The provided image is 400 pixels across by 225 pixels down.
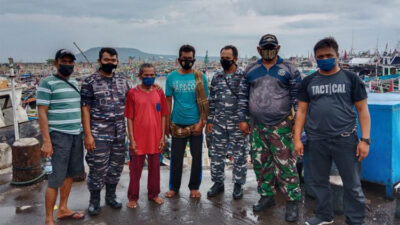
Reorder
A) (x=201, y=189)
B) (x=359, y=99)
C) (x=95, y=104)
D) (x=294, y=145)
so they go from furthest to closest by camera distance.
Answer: (x=201, y=189) → (x=95, y=104) → (x=294, y=145) → (x=359, y=99)

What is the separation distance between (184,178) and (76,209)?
65.2 inches

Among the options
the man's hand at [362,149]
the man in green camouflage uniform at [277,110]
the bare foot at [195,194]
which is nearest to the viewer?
the man's hand at [362,149]

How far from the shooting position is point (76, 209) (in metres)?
3.74

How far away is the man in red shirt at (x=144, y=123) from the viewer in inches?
143

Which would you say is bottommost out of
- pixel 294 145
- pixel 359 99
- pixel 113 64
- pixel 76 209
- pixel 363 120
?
pixel 76 209

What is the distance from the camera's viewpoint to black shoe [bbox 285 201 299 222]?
3.25 metres

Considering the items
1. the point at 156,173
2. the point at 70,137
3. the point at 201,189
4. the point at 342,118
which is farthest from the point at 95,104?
the point at 342,118

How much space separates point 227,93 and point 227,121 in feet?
1.13

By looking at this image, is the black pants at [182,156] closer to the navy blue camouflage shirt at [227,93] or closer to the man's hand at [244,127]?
the navy blue camouflage shirt at [227,93]

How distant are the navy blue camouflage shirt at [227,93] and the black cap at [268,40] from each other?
555mm

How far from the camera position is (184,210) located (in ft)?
11.9

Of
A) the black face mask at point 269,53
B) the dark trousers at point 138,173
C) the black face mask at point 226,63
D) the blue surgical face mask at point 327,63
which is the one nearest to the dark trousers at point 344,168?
the blue surgical face mask at point 327,63

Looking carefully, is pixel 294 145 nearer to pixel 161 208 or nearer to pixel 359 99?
pixel 359 99

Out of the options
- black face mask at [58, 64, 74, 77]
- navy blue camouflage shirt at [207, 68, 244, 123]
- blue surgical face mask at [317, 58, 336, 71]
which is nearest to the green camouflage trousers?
navy blue camouflage shirt at [207, 68, 244, 123]
